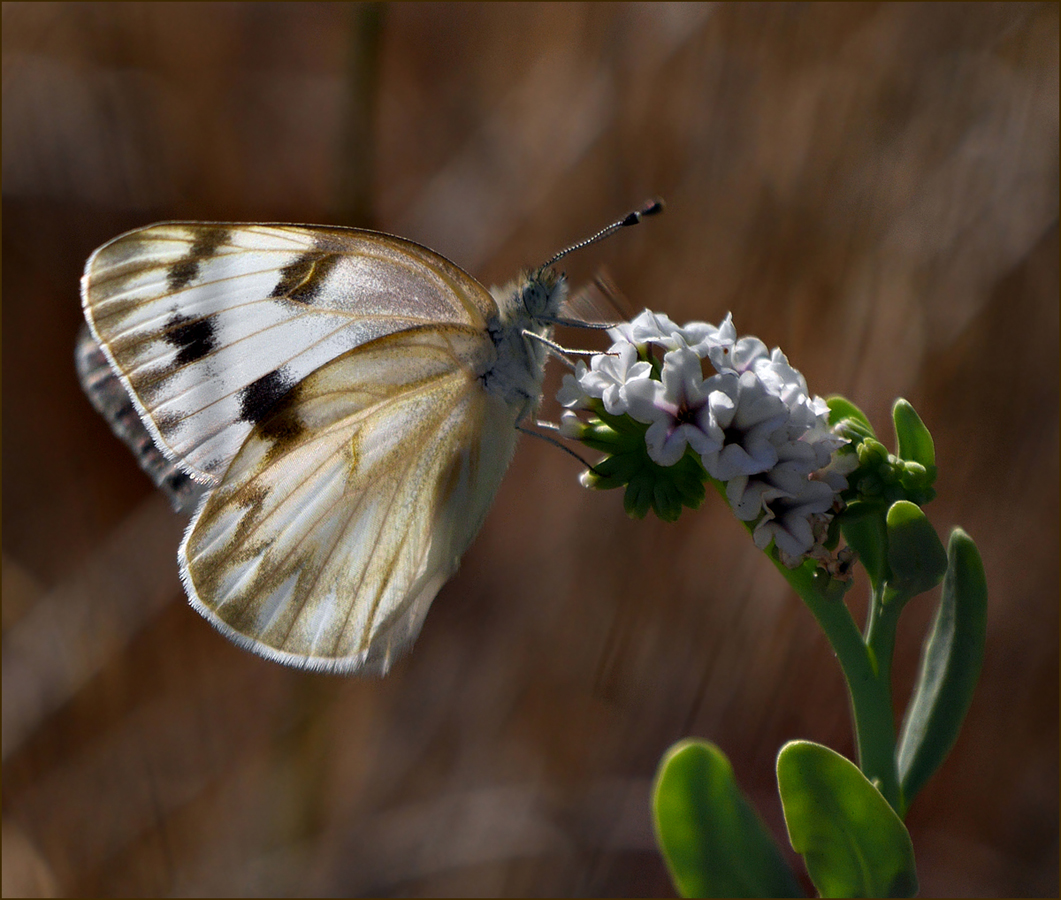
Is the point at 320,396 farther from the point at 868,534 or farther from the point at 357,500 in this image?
the point at 868,534

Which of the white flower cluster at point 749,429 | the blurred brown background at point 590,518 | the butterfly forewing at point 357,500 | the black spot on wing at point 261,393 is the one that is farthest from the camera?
the blurred brown background at point 590,518

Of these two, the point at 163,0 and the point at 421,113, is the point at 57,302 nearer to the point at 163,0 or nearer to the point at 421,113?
the point at 163,0

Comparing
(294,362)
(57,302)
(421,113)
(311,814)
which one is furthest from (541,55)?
(311,814)

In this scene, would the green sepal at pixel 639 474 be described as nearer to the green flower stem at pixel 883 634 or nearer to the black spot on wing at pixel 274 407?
the green flower stem at pixel 883 634

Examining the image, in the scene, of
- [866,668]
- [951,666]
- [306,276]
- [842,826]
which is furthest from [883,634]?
[306,276]

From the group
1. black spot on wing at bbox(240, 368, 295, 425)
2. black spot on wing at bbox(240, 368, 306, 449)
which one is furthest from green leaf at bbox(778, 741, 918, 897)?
black spot on wing at bbox(240, 368, 295, 425)

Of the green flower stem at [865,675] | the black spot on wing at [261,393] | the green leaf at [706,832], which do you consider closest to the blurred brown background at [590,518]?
the black spot on wing at [261,393]

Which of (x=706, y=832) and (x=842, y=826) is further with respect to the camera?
(x=706, y=832)

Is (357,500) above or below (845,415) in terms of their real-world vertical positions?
below
